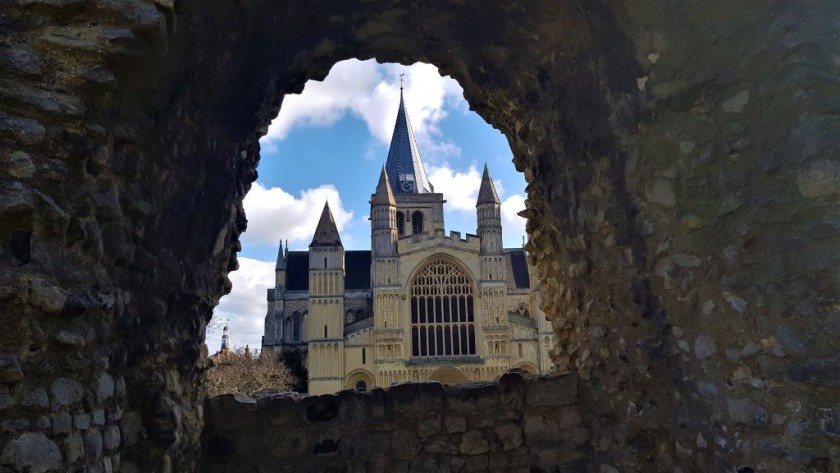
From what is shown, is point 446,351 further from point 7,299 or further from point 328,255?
point 7,299

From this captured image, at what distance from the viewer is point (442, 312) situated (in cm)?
4209

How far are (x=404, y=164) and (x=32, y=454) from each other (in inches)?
2160

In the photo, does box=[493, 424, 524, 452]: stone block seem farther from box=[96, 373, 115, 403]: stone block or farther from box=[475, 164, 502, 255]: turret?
box=[475, 164, 502, 255]: turret

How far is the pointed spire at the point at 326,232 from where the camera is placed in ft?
146

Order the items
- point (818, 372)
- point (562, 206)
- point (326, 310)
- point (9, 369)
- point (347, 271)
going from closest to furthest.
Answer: point (9, 369)
point (818, 372)
point (562, 206)
point (326, 310)
point (347, 271)

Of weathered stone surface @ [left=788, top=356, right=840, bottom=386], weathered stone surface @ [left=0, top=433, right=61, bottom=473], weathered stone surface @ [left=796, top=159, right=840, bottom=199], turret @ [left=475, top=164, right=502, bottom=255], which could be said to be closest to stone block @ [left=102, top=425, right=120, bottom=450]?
weathered stone surface @ [left=0, top=433, right=61, bottom=473]

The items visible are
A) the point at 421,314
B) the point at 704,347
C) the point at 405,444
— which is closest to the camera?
the point at 704,347

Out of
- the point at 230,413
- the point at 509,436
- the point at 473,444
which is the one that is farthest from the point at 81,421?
the point at 509,436

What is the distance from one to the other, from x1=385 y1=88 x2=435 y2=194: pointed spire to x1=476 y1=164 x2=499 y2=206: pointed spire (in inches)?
301

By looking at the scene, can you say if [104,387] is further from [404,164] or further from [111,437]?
[404,164]

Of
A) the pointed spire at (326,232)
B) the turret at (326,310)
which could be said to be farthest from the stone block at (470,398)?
the pointed spire at (326,232)

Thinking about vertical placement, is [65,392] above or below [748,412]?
above

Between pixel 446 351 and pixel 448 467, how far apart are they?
1492 inches

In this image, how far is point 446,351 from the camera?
4156 centimetres
